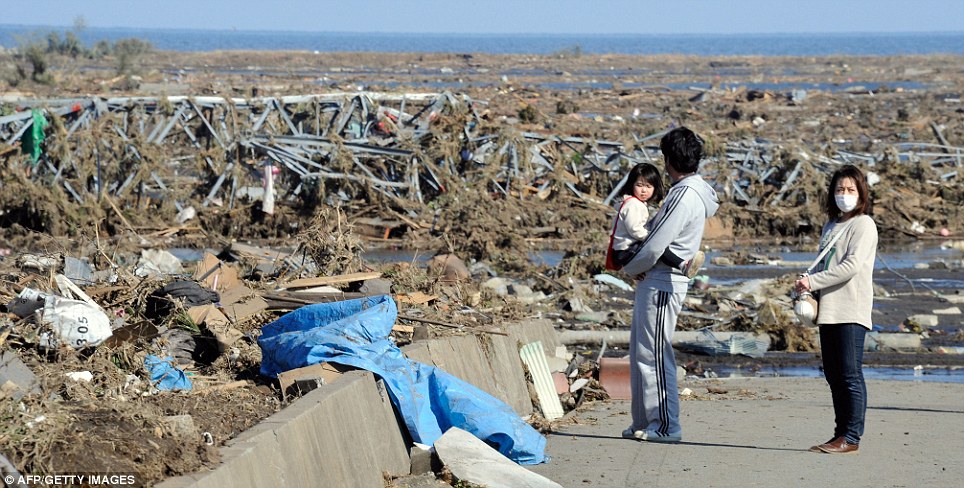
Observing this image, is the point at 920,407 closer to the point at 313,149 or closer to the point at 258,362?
the point at 258,362

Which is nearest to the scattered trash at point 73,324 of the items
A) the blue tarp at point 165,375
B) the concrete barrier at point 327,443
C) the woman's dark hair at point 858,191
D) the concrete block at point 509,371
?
the blue tarp at point 165,375

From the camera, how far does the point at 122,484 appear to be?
4.50 meters

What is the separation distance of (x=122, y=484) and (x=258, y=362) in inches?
116

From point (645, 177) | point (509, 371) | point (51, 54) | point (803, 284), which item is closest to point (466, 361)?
point (509, 371)

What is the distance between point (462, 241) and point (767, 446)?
10.6 metres

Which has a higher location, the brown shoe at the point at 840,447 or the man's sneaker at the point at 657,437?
the brown shoe at the point at 840,447

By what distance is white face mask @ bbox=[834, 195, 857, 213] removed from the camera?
22.7 feet

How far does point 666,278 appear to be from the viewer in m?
7.32

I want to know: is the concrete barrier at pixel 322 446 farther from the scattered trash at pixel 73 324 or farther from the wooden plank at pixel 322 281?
the wooden plank at pixel 322 281

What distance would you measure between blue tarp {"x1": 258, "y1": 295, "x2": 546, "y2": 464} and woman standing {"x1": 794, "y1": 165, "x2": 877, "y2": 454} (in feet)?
5.72

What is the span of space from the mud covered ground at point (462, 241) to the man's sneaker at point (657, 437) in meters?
1.73

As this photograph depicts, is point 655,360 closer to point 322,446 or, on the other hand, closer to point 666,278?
point 666,278

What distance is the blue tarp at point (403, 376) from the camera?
6840 millimetres

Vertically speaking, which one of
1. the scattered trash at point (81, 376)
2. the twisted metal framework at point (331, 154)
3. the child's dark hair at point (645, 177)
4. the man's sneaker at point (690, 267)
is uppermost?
the child's dark hair at point (645, 177)
